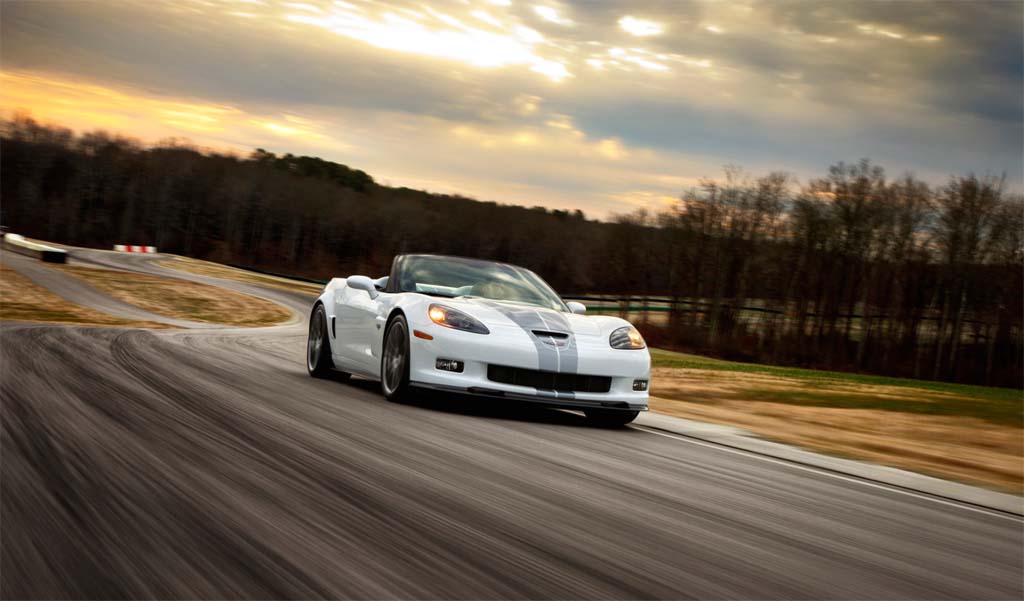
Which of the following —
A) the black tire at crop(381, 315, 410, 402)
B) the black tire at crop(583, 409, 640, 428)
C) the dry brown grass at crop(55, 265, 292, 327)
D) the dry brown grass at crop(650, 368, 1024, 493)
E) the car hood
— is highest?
the car hood

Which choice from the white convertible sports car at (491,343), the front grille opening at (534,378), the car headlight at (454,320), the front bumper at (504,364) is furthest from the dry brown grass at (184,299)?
the front grille opening at (534,378)

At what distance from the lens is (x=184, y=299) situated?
29.2m

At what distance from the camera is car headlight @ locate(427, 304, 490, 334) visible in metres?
7.63

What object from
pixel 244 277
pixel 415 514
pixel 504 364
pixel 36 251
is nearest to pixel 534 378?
pixel 504 364

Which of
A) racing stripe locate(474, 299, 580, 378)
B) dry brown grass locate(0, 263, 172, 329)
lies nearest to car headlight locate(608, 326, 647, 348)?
racing stripe locate(474, 299, 580, 378)

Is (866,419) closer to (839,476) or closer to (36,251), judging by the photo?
(839,476)

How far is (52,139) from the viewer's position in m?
120

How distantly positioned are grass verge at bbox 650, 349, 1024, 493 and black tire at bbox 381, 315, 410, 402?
3.46 metres

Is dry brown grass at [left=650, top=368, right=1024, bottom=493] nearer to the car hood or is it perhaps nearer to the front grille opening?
the car hood

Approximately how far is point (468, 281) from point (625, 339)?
1650mm

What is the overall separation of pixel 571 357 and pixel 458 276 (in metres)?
1.75

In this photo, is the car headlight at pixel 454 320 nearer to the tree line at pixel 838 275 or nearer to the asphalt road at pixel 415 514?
the asphalt road at pixel 415 514

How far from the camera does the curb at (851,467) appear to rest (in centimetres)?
569

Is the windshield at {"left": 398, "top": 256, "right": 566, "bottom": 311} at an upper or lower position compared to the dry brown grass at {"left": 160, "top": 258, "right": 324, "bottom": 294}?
upper
